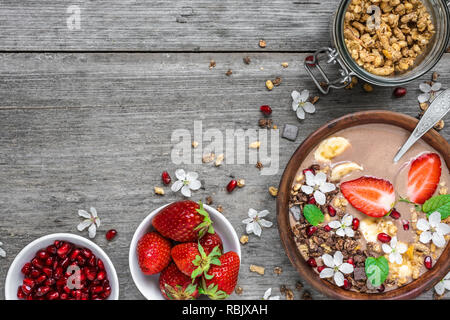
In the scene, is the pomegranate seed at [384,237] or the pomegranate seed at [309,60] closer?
the pomegranate seed at [384,237]

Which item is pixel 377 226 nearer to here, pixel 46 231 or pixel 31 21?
Result: pixel 46 231

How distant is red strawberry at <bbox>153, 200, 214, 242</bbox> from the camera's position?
3.52ft

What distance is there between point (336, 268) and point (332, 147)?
0.30 m

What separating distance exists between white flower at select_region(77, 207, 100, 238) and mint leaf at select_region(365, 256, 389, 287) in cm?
71

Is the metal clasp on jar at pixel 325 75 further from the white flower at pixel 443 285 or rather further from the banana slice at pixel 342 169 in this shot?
the white flower at pixel 443 285

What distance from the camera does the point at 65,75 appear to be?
4.00 feet

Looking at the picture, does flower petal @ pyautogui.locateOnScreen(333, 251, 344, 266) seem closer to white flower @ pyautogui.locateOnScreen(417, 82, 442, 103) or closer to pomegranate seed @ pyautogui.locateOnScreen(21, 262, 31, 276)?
white flower @ pyautogui.locateOnScreen(417, 82, 442, 103)

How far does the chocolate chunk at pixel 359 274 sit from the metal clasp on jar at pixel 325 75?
1.53ft

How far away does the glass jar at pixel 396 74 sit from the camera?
1073mm

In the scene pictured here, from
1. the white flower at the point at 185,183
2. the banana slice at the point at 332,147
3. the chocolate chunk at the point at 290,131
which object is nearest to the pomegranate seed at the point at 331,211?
the banana slice at the point at 332,147

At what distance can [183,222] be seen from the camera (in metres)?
1.07

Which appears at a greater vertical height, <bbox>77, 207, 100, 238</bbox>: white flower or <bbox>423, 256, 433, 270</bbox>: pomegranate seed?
<bbox>423, 256, 433, 270</bbox>: pomegranate seed

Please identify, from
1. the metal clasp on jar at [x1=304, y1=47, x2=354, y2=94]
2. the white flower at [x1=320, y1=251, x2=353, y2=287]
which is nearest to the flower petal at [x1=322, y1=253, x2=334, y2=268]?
the white flower at [x1=320, y1=251, x2=353, y2=287]

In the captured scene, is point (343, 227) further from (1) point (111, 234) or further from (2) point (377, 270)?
(1) point (111, 234)
